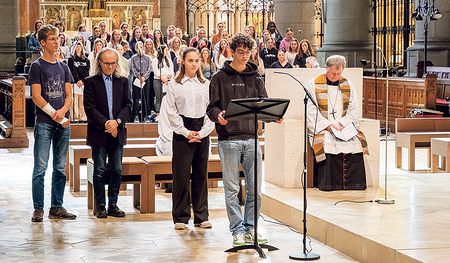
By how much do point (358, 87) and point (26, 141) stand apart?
733 cm

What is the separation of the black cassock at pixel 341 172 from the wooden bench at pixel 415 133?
2938mm

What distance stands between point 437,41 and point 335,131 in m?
11.1

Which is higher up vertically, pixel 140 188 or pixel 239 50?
pixel 239 50

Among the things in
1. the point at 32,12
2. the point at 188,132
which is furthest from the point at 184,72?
the point at 32,12

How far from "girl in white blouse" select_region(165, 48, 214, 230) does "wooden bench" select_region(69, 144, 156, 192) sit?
245 centimetres

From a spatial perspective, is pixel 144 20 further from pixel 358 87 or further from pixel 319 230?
pixel 319 230

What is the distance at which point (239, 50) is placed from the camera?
589cm

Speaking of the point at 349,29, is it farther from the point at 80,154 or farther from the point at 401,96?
the point at 80,154

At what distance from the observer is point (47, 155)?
7.04 meters

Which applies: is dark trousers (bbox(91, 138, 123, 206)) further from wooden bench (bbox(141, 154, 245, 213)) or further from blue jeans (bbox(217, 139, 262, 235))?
blue jeans (bbox(217, 139, 262, 235))

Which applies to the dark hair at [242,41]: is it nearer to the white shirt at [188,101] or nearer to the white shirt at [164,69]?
the white shirt at [188,101]

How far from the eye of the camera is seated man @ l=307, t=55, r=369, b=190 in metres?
7.65

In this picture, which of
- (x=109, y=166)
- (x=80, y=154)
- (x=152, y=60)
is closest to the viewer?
(x=109, y=166)

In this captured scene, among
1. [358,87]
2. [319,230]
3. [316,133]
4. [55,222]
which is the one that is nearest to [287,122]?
[316,133]
